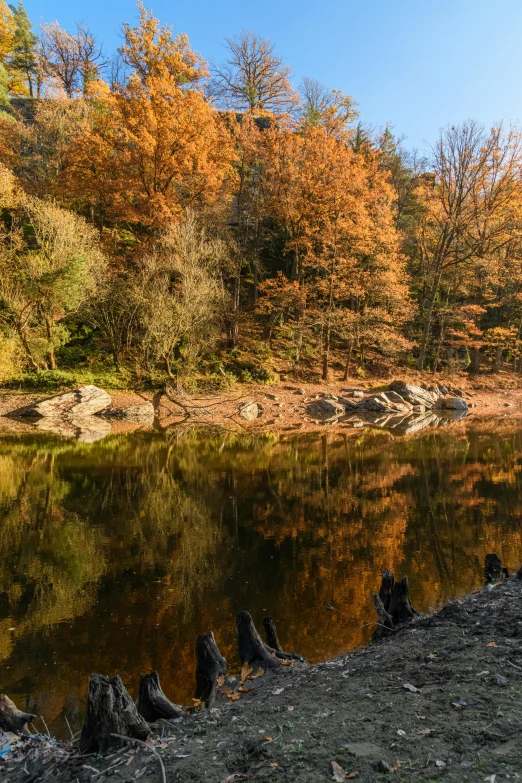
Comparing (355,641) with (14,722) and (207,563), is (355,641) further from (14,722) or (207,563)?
(14,722)

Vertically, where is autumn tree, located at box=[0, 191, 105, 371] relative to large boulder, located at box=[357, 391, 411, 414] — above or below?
above

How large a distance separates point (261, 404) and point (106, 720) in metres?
24.6

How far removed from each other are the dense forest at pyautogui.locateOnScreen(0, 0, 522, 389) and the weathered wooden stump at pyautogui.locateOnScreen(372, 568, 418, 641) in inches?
870

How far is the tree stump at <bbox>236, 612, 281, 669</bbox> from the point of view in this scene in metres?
5.16

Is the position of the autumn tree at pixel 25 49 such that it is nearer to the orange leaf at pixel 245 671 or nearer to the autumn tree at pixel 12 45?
the autumn tree at pixel 12 45

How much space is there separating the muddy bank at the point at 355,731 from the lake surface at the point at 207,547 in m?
1.09

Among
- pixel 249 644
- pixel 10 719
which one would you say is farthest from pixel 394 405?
pixel 10 719

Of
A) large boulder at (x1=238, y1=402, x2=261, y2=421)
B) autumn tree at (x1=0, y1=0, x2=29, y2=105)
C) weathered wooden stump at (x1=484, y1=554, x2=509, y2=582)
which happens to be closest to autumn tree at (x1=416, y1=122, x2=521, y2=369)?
large boulder at (x1=238, y1=402, x2=261, y2=421)

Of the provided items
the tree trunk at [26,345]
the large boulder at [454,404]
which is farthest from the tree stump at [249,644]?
the large boulder at [454,404]

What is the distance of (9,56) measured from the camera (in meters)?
56.1

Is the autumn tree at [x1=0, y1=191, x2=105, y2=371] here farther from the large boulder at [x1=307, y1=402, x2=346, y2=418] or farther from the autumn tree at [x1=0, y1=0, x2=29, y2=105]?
the autumn tree at [x1=0, y1=0, x2=29, y2=105]

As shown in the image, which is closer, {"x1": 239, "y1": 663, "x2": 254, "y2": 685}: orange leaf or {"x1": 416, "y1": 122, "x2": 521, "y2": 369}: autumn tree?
{"x1": 239, "y1": 663, "x2": 254, "y2": 685}: orange leaf

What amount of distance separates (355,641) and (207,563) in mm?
3133

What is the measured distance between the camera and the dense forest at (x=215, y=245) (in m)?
26.9
